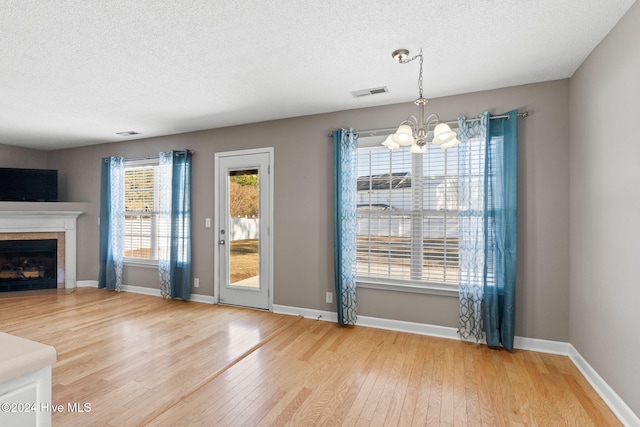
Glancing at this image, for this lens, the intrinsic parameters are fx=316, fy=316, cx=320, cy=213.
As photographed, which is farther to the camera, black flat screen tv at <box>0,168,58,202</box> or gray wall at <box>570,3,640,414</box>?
black flat screen tv at <box>0,168,58,202</box>

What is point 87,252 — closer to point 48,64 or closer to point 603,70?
point 48,64

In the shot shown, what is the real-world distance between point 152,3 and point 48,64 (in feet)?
4.76

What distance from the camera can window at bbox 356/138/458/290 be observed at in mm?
3385

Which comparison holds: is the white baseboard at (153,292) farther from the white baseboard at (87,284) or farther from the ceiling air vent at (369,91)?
the ceiling air vent at (369,91)

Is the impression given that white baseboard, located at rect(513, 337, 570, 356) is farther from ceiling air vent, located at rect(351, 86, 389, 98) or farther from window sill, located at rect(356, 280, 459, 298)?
ceiling air vent, located at rect(351, 86, 389, 98)

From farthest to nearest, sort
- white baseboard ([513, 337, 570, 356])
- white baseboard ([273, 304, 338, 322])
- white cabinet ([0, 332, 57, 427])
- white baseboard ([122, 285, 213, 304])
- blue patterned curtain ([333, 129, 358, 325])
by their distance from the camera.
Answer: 1. white baseboard ([122, 285, 213, 304])
2. white baseboard ([273, 304, 338, 322])
3. blue patterned curtain ([333, 129, 358, 325])
4. white baseboard ([513, 337, 570, 356])
5. white cabinet ([0, 332, 57, 427])

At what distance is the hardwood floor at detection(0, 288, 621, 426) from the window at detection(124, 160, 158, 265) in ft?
5.00

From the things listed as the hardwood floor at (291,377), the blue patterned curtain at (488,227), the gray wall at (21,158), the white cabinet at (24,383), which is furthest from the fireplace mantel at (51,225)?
the blue patterned curtain at (488,227)

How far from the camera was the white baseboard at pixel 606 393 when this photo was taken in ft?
6.49

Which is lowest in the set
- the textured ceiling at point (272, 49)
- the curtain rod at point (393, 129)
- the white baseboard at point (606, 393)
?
the white baseboard at point (606, 393)

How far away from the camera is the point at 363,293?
3730mm

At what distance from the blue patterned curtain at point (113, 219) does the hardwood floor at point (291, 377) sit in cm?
149

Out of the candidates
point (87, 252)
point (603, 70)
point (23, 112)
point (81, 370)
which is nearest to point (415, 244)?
point (603, 70)

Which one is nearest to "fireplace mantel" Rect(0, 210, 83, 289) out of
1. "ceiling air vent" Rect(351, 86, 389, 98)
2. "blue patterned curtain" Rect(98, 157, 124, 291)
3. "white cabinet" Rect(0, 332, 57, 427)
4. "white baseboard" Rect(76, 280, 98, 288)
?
"white baseboard" Rect(76, 280, 98, 288)
